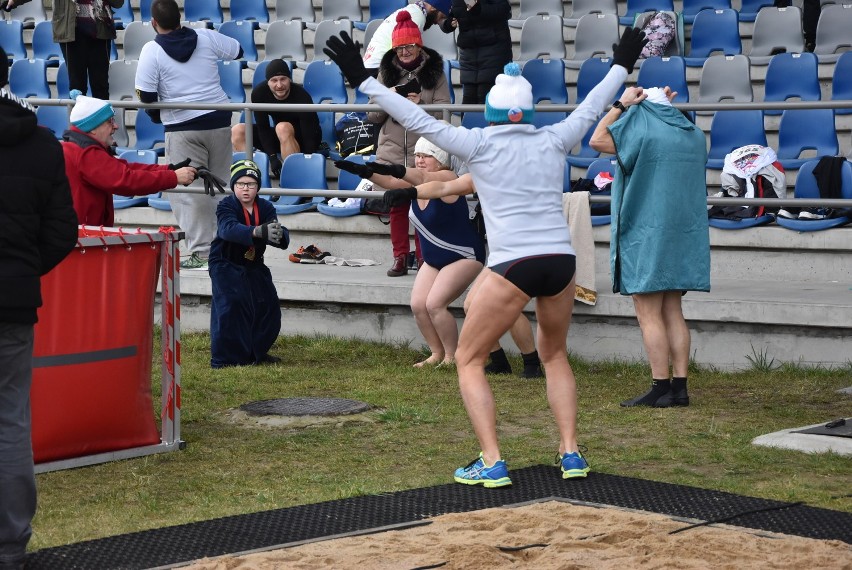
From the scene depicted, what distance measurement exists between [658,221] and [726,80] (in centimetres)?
553

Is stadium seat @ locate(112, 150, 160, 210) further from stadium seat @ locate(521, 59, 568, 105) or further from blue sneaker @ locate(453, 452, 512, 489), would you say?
blue sneaker @ locate(453, 452, 512, 489)

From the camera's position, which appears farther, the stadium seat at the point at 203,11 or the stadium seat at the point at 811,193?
the stadium seat at the point at 203,11

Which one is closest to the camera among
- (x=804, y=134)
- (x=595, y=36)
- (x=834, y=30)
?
(x=804, y=134)

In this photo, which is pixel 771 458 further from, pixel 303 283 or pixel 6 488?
pixel 303 283

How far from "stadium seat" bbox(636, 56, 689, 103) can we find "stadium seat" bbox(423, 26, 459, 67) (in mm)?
2645

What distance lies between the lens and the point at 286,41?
17.2 meters

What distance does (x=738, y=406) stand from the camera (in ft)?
29.1

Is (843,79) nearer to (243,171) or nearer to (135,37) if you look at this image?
(243,171)

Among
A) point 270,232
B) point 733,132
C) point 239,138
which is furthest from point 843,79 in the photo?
point 270,232

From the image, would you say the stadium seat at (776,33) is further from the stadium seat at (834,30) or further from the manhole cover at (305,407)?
the manhole cover at (305,407)

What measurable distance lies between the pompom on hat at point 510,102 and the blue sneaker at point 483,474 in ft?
5.41

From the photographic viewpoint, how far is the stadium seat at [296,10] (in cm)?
1806

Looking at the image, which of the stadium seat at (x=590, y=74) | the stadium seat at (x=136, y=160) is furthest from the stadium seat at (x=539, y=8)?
the stadium seat at (x=136, y=160)

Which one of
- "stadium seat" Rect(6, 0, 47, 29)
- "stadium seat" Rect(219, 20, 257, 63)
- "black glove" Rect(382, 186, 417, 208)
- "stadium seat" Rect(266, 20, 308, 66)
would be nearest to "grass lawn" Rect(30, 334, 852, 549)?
"black glove" Rect(382, 186, 417, 208)
